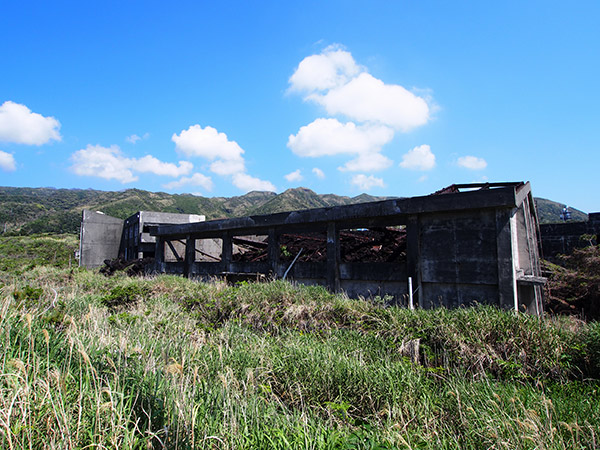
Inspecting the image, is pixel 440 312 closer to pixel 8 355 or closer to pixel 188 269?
pixel 8 355

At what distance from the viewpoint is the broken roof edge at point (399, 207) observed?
8.02m

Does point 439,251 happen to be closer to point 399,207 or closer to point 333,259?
point 399,207

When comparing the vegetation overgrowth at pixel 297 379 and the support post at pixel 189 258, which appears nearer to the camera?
the vegetation overgrowth at pixel 297 379

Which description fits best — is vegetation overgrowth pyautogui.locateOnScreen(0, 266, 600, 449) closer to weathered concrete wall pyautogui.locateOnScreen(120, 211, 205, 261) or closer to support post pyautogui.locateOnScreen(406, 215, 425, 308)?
support post pyautogui.locateOnScreen(406, 215, 425, 308)

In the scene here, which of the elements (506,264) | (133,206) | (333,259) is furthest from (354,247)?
(133,206)

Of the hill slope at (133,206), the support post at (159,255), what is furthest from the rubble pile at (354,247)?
the hill slope at (133,206)

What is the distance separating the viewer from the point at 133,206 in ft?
325

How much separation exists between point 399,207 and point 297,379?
19.8 feet

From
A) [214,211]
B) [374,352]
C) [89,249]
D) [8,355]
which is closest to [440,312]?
[374,352]

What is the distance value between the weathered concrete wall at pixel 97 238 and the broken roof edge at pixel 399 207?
15782 mm

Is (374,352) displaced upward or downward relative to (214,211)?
downward

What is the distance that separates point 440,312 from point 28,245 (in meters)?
41.5

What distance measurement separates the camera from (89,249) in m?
26.5

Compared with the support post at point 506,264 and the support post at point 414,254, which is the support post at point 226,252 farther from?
the support post at point 506,264
